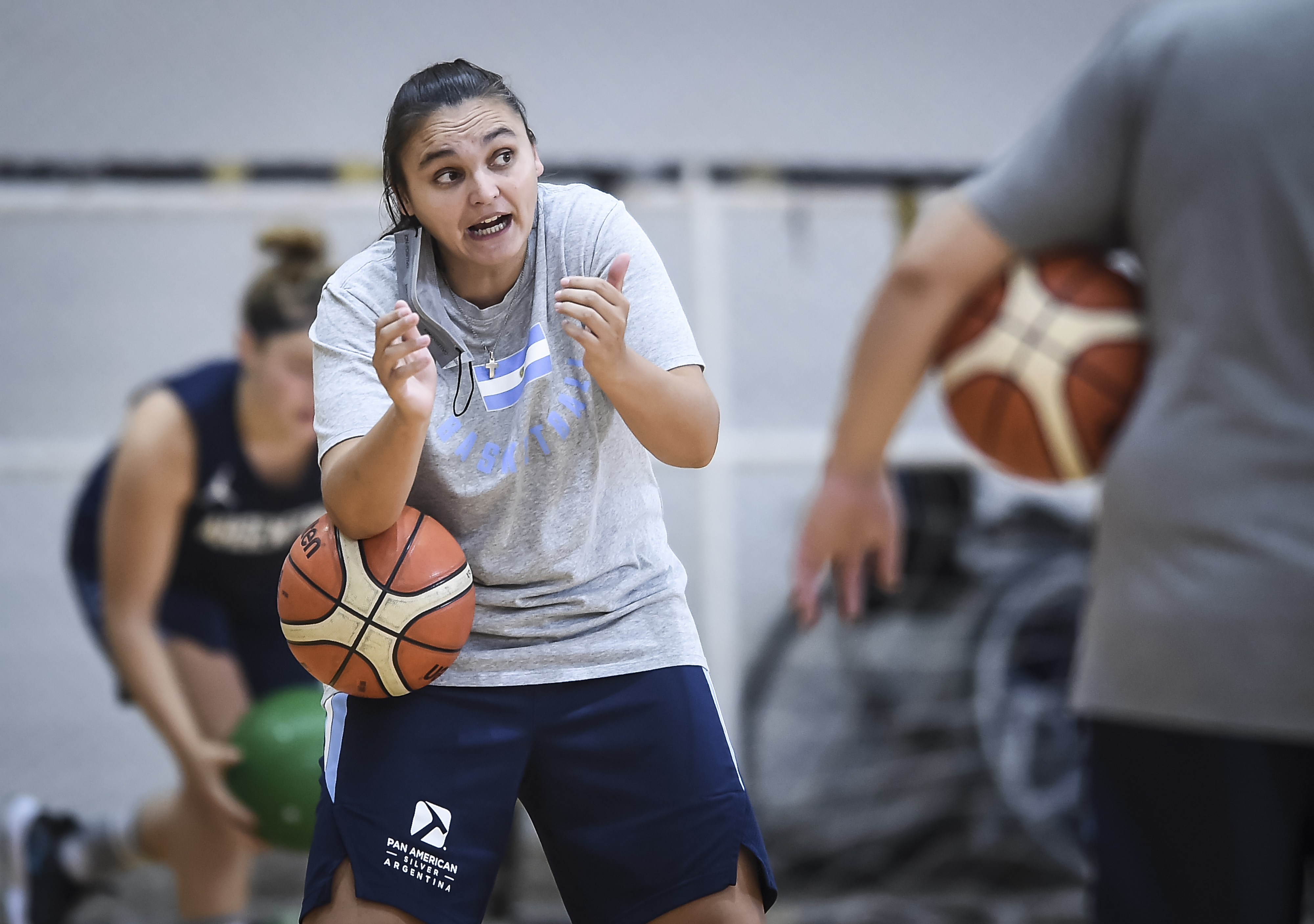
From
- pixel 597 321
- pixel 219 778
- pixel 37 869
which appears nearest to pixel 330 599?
pixel 597 321

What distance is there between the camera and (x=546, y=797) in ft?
4.25

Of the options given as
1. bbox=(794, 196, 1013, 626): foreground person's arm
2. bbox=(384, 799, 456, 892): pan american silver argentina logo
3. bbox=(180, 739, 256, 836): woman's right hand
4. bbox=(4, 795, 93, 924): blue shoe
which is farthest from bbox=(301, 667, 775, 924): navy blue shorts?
bbox=(4, 795, 93, 924): blue shoe

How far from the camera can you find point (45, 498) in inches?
167

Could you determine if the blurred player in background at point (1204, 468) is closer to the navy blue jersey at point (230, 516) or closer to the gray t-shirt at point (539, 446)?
the gray t-shirt at point (539, 446)

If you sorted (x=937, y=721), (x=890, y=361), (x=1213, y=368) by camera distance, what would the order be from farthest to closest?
(x=937, y=721) → (x=890, y=361) → (x=1213, y=368)

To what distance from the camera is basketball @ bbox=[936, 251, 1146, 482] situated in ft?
4.93

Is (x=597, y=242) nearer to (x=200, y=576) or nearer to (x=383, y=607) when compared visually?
(x=383, y=607)

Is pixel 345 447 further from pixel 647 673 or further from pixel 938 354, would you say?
pixel 938 354

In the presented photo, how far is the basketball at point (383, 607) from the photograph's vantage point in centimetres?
120

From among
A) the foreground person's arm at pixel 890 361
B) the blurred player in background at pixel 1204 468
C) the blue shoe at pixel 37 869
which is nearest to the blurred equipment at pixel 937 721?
the blue shoe at pixel 37 869

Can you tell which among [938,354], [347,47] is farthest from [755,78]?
[938,354]

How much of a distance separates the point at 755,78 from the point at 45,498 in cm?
336

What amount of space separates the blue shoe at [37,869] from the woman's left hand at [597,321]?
3.17 m

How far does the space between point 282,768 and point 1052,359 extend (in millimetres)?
2243
